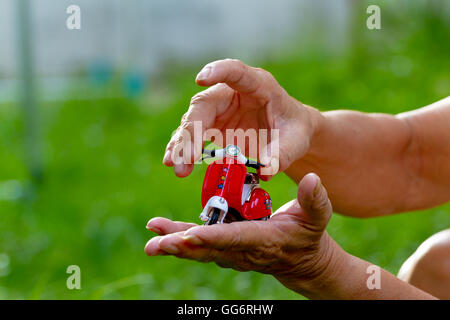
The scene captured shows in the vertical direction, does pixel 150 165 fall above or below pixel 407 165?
below

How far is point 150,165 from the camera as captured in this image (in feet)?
10.7

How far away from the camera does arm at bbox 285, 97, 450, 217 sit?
145cm

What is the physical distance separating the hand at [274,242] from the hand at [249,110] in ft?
0.33

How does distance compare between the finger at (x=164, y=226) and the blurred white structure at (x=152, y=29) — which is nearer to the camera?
the finger at (x=164, y=226)

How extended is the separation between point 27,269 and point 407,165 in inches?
60.3

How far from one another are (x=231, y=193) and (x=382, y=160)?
58 centimetres

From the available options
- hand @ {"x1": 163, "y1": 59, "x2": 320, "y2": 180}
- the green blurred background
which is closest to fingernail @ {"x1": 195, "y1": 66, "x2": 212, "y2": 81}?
hand @ {"x1": 163, "y1": 59, "x2": 320, "y2": 180}

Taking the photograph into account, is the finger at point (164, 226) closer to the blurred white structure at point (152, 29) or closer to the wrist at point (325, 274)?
the wrist at point (325, 274)

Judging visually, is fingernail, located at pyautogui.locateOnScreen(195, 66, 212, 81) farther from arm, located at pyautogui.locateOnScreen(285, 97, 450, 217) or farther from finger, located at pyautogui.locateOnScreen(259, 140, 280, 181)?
arm, located at pyautogui.locateOnScreen(285, 97, 450, 217)

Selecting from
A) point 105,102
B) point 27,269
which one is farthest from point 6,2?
point 27,269

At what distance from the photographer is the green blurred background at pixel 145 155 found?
7.59 feet

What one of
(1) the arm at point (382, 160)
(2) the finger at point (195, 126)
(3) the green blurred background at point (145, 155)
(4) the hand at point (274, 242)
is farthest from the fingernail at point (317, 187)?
(3) the green blurred background at point (145, 155)

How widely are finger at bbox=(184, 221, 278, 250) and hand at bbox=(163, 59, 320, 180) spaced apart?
0.38 ft

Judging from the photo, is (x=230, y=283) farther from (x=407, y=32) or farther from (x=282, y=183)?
(x=407, y=32)
